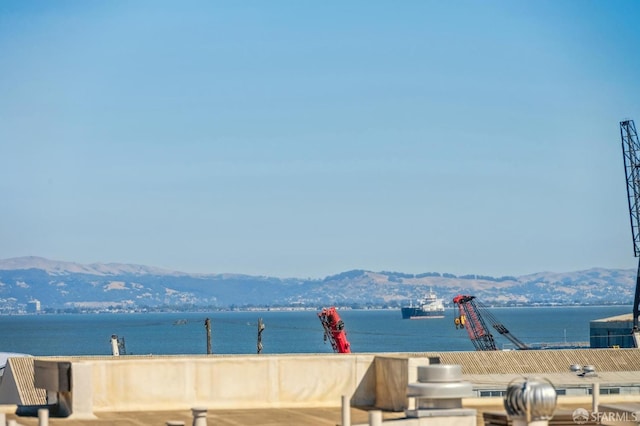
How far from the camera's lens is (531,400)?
14656 millimetres

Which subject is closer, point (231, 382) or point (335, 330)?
point (231, 382)

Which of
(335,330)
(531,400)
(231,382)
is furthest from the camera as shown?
(335,330)

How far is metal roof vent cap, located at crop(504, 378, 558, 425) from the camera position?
14648 mm

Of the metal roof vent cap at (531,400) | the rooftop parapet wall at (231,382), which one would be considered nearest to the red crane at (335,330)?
the rooftop parapet wall at (231,382)

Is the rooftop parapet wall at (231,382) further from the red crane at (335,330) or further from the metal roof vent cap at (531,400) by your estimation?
the red crane at (335,330)

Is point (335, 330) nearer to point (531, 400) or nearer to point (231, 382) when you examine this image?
point (231, 382)

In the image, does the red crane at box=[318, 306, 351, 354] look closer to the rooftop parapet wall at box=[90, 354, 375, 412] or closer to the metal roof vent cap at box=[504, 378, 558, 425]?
the rooftop parapet wall at box=[90, 354, 375, 412]

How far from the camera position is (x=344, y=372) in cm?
2177

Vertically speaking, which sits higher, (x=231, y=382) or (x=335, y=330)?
(x=231, y=382)

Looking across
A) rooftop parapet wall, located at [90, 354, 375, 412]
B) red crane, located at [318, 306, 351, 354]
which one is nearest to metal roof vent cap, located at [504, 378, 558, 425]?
rooftop parapet wall, located at [90, 354, 375, 412]

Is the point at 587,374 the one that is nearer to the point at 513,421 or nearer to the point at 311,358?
the point at 311,358

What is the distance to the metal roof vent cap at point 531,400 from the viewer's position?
48.1 feet

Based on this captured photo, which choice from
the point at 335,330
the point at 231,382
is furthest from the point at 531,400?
the point at 335,330

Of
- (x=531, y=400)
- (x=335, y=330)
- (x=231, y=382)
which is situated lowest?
(x=335, y=330)
